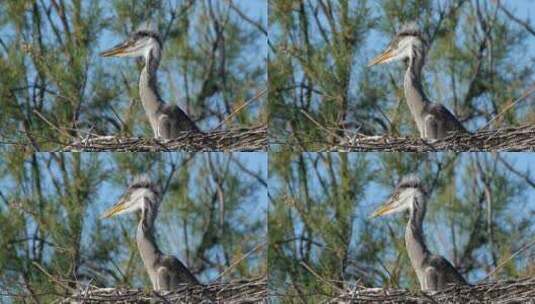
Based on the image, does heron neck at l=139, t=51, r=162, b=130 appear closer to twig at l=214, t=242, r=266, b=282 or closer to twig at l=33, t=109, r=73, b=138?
twig at l=33, t=109, r=73, b=138

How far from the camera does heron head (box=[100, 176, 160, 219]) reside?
4816 mm

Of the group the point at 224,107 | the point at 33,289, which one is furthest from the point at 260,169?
the point at 33,289

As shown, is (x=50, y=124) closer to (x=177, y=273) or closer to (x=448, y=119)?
(x=177, y=273)

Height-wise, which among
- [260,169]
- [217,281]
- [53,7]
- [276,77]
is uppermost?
[53,7]

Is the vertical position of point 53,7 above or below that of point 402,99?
above

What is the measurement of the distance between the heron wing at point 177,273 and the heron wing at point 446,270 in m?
0.81

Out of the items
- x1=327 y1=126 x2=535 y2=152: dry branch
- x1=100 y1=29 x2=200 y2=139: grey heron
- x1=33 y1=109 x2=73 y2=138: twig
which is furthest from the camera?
x1=33 y1=109 x2=73 y2=138: twig

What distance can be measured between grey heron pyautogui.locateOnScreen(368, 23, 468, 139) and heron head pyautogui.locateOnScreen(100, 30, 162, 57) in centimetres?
75

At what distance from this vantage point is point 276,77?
15.7ft

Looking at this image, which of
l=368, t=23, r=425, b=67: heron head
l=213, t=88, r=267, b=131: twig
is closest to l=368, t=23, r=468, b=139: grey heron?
l=368, t=23, r=425, b=67: heron head

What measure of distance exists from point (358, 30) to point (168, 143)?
76 cm

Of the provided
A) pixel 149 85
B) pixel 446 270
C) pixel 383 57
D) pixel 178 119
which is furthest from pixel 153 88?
pixel 446 270

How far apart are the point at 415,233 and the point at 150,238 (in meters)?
0.91

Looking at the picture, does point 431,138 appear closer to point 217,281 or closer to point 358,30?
point 358,30
